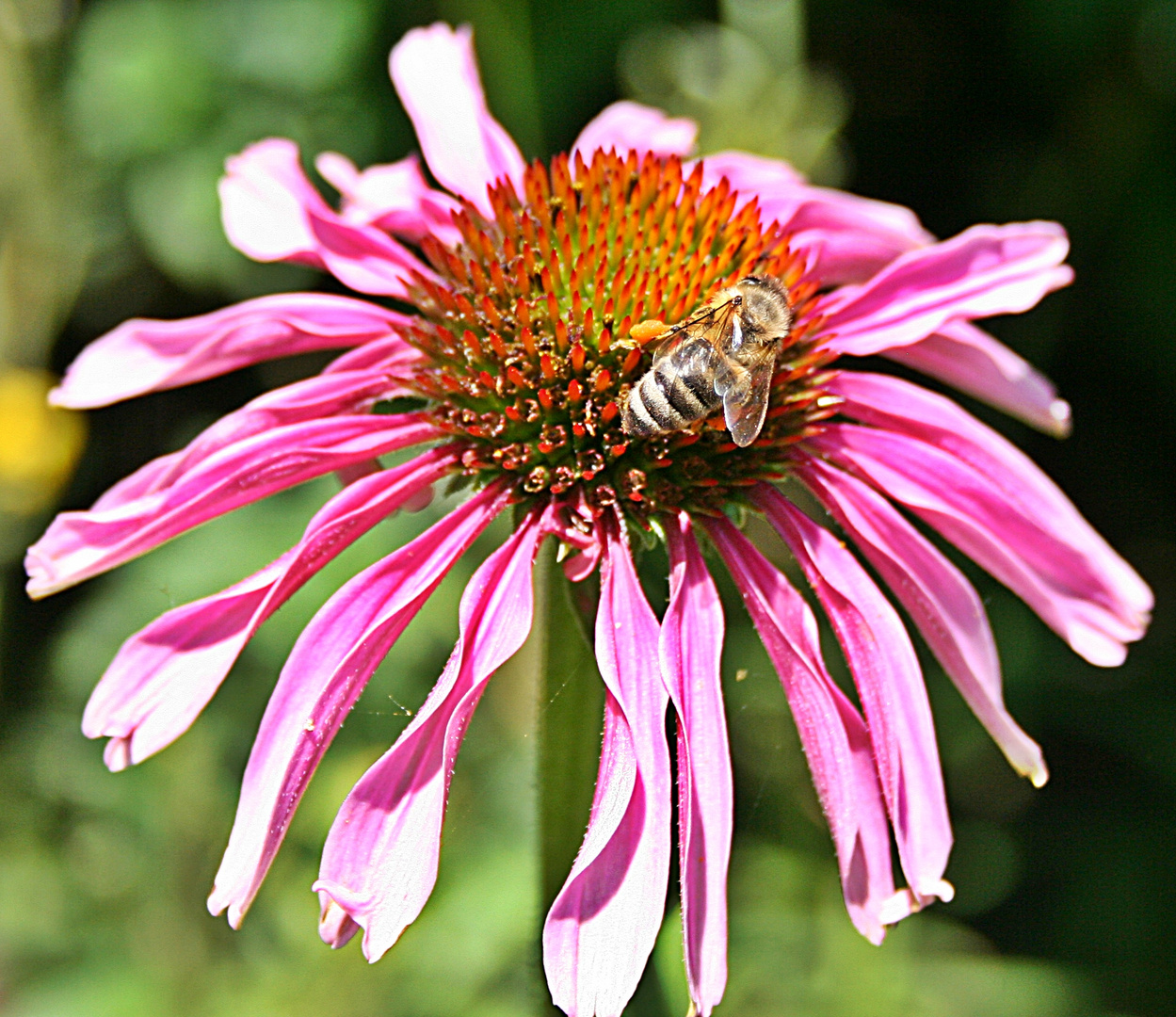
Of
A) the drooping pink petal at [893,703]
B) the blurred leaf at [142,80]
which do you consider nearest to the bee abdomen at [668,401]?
the drooping pink petal at [893,703]

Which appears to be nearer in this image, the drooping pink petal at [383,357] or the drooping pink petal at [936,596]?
the drooping pink petal at [936,596]

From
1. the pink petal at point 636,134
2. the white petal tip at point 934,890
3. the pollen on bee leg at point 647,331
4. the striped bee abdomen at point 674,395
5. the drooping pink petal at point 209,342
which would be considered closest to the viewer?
the white petal tip at point 934,890

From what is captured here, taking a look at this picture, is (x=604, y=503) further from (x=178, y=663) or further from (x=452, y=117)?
(x=452, y=117)

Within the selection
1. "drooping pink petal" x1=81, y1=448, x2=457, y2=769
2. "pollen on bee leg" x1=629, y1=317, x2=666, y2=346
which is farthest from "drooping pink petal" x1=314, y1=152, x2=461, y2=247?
"drooping pink petal" x1=81, y1=448, x2=457, y2=769

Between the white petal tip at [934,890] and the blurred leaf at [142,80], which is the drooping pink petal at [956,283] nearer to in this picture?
the white petal tip at [934,890]

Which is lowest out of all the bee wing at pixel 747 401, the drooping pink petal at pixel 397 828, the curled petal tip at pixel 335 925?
the curled petal tip at pixel 335 925

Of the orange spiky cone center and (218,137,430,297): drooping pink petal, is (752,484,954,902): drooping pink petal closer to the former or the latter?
the orange spiky cone center

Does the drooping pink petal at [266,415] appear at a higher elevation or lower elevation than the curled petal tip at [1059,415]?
higher
